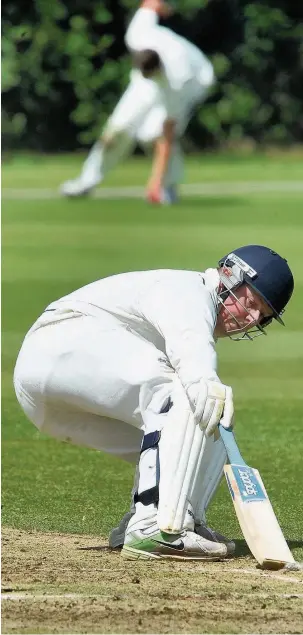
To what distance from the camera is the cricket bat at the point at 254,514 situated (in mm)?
5590

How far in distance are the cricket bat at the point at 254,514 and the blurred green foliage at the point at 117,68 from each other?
25658 mm

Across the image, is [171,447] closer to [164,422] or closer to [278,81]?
[164,422]

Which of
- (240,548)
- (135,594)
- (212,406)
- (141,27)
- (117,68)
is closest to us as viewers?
(135,594)

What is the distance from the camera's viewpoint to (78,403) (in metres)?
6.01

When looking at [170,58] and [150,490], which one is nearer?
[150,490]

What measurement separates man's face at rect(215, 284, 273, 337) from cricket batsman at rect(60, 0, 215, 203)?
48.2 feet

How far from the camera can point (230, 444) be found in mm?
5602

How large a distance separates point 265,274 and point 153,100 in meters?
15.5

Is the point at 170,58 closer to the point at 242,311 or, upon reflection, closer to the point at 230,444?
the point at 242,311

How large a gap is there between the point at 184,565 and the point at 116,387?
0.72 m

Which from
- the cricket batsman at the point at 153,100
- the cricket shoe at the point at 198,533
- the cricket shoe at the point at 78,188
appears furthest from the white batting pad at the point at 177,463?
the cricket shoe at the point at 78,188

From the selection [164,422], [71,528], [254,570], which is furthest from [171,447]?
[71,528]

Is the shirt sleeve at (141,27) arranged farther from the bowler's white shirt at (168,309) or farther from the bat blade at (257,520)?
the bat blade at (257,520)

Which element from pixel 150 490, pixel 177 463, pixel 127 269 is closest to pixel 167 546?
pixel 150 490
